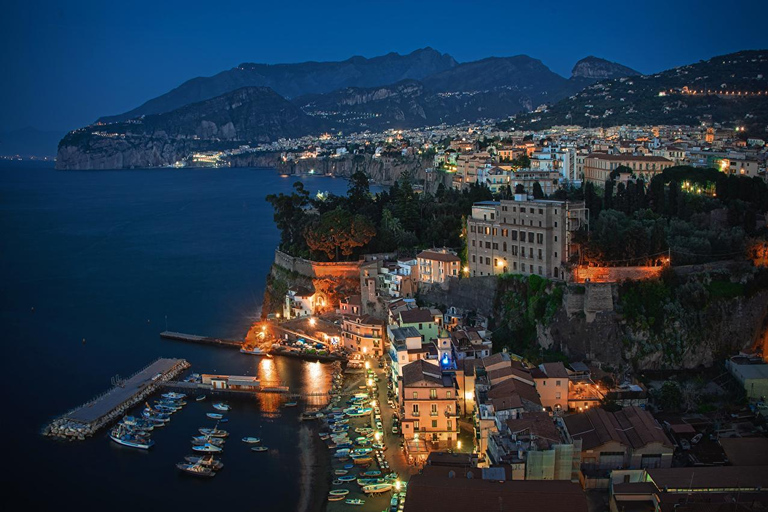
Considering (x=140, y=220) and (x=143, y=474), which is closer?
(x=143, y=474)

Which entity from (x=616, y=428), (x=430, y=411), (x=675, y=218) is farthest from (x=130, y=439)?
(x=675, y=218)

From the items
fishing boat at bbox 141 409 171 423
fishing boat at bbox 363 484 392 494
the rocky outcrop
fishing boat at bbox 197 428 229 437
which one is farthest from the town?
the rocky outcrop

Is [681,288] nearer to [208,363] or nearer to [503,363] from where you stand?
[503,363]

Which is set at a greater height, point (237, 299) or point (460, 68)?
point (460, 68)

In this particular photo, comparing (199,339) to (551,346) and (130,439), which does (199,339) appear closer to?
(130,439)

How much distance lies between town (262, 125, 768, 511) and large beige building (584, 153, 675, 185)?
0.08 m

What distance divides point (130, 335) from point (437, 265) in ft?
34.9

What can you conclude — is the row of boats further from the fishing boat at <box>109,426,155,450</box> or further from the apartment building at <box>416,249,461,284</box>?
the apartment building at <box>416,249,461,284</box>

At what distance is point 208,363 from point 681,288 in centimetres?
1295

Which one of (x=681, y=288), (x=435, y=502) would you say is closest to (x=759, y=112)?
(x=681, y=288)

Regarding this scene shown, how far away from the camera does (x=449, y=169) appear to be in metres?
38.6

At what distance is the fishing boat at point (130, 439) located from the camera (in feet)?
51.8

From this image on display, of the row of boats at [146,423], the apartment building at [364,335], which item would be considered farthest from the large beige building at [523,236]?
the row of boats at [146,423]

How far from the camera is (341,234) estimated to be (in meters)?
24.1
